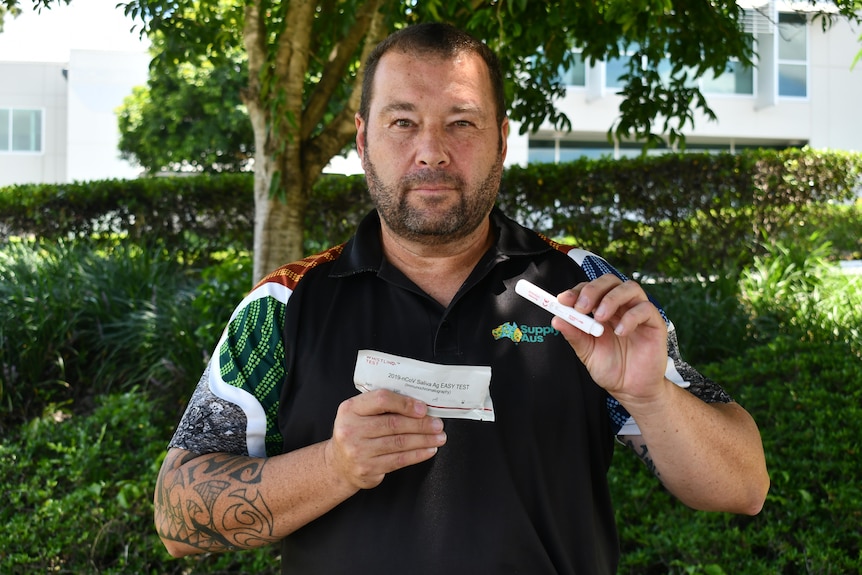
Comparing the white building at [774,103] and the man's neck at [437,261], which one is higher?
the white building at [774,103]

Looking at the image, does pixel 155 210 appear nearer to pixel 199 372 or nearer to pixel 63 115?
pixel 199 372

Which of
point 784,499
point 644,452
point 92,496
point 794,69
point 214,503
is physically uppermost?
point 794,69

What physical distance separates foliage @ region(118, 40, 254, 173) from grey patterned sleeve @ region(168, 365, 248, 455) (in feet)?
53.1

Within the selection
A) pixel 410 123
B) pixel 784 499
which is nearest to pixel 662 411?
pixel 410 123

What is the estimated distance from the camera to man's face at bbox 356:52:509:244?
201cm

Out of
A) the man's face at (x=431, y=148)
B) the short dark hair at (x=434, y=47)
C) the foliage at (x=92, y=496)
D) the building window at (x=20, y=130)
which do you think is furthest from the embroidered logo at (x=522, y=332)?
the building window at (x=20, y=130)

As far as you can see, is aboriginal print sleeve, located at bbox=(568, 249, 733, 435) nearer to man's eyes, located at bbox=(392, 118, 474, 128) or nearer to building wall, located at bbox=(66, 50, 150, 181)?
man's eyes, located at bbox=(392, 118, 474, 128)

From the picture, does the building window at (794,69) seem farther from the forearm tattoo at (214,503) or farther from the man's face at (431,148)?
the forearm tattoo at (214,503)

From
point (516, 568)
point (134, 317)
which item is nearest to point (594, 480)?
point (516, 568)

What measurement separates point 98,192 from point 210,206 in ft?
3.86

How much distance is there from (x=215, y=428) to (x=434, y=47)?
1093 millimetres

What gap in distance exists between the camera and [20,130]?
106 feet

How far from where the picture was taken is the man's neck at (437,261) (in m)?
2.08

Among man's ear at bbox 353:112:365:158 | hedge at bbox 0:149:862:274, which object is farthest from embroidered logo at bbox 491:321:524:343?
hedge at bbox 0:149:862:274
